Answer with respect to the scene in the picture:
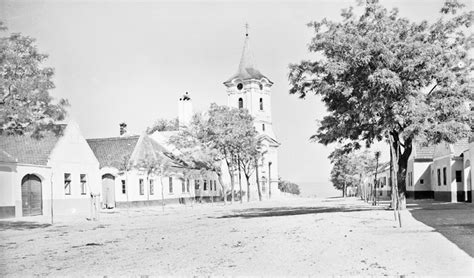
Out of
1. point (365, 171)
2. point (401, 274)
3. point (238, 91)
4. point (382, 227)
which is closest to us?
point (401, 274)

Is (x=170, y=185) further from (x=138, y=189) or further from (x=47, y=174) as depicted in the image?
(x=47, y=174)

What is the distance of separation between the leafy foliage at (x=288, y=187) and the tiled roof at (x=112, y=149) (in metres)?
52.3

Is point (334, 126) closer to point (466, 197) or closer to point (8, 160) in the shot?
point (466, 197)

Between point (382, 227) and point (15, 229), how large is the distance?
14287mm

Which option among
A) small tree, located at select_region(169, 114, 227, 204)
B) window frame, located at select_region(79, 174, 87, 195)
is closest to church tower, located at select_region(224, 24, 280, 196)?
small tree, located at select_region(169, 114, 227, 204)

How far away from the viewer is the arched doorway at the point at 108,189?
4375cm

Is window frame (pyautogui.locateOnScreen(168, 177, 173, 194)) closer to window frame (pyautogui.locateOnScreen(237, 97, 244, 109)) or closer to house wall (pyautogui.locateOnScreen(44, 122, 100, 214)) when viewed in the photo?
house wall (pyautogui.locateOnScreen(44, 122, 100, 214))

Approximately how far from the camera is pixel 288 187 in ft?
355

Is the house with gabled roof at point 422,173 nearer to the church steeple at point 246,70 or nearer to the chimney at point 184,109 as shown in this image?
the chimney at point 184,109

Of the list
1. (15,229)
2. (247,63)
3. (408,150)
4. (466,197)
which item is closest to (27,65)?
(15,229)

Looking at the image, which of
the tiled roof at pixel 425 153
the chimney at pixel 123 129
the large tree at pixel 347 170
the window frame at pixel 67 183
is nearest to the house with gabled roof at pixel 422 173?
the tiled roof at pixel 425 153

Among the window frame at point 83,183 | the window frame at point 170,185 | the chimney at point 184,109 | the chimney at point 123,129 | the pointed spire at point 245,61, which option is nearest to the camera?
the window frame at point 83,183

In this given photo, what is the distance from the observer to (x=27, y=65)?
19.5 meters

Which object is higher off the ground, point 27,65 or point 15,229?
point 27,65
